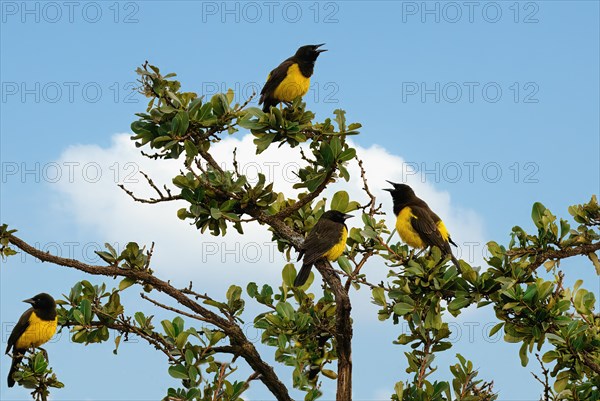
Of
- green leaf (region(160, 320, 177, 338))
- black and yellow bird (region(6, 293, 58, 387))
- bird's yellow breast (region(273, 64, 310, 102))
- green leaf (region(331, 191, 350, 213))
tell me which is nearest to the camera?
green leaf (region(160, 320, 177, 338))

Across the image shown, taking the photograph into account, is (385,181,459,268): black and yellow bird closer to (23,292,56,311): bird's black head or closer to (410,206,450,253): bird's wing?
(410,206,450,253): bird's wing

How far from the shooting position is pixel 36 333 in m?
6.99

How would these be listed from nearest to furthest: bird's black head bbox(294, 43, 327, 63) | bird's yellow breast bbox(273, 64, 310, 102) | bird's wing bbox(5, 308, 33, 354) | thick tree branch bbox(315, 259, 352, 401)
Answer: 1. thick tree branch bbox(315, 259, 352, 401)
2. bird's wing bbox(5, 308, 33, 354)
3. bird's yellow breast bbox(273, 64, 310, 102)
4. bird's black head bbox(294, 43, 327, 63)

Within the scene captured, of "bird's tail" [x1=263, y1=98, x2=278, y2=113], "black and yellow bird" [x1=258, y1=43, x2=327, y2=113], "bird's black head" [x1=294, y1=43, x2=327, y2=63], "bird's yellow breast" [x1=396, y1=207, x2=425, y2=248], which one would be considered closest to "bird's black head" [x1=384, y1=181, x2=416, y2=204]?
"bird's yellow breast" [x1=396, y1=207, x2=425, y2=248]

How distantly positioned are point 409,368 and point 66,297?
9.86ft

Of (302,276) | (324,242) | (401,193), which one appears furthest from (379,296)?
(401,193)

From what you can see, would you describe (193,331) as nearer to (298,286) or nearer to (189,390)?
(189,390)

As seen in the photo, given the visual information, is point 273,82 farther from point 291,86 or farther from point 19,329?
point 19,329

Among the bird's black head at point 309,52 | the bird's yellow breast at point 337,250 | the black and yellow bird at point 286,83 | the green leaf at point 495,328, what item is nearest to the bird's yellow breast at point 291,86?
the black and yellow bird at point 286,83

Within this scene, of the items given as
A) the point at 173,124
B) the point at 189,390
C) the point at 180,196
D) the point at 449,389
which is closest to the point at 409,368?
the point at 449,389

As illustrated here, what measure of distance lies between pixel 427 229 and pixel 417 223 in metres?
0.12

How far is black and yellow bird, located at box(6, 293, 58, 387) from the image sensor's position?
6797 mm

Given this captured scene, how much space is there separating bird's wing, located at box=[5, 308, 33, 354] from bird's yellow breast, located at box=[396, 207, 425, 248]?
3.79m

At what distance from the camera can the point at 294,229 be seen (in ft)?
22.3
